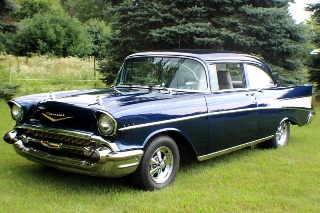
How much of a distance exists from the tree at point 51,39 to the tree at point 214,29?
611 inches

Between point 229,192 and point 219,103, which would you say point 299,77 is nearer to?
point 219,103

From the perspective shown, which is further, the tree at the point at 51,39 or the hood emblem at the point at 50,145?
the tree at the point at 51,39

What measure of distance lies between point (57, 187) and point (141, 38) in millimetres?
7359

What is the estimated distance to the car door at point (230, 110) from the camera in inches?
192

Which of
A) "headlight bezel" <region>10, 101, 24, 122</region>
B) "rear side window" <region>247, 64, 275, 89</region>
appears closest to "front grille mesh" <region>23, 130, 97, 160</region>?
"headlight bezel" <region>10, 101, 24, 122</region>

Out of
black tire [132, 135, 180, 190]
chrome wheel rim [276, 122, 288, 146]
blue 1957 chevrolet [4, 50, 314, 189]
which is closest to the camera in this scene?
blue 1957 chevrolet [4, 50, 314, 189]

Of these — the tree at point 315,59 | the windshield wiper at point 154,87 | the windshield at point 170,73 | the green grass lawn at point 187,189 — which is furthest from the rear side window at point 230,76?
the tree at point 315,59

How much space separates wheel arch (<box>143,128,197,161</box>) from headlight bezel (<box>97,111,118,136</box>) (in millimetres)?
413

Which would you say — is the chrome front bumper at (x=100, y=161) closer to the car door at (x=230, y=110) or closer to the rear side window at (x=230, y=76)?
the car door at (x=230, y=110)

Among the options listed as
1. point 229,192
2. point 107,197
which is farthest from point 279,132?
point 107,197

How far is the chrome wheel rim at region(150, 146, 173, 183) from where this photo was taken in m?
4.28

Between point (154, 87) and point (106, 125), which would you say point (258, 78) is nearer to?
point (154, 87)

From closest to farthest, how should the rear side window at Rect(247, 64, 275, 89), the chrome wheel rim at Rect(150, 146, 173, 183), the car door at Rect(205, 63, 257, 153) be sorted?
the chrome wheel rim at Rect(150, 146, 173, 183)
the car door at Rect(205, 63, 257, 153)
the rear side window at Rect(247, 64, 275, 89)

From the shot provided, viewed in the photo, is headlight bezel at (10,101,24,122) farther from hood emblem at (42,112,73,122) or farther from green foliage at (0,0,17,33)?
green foliage at (0,0,17,33)
